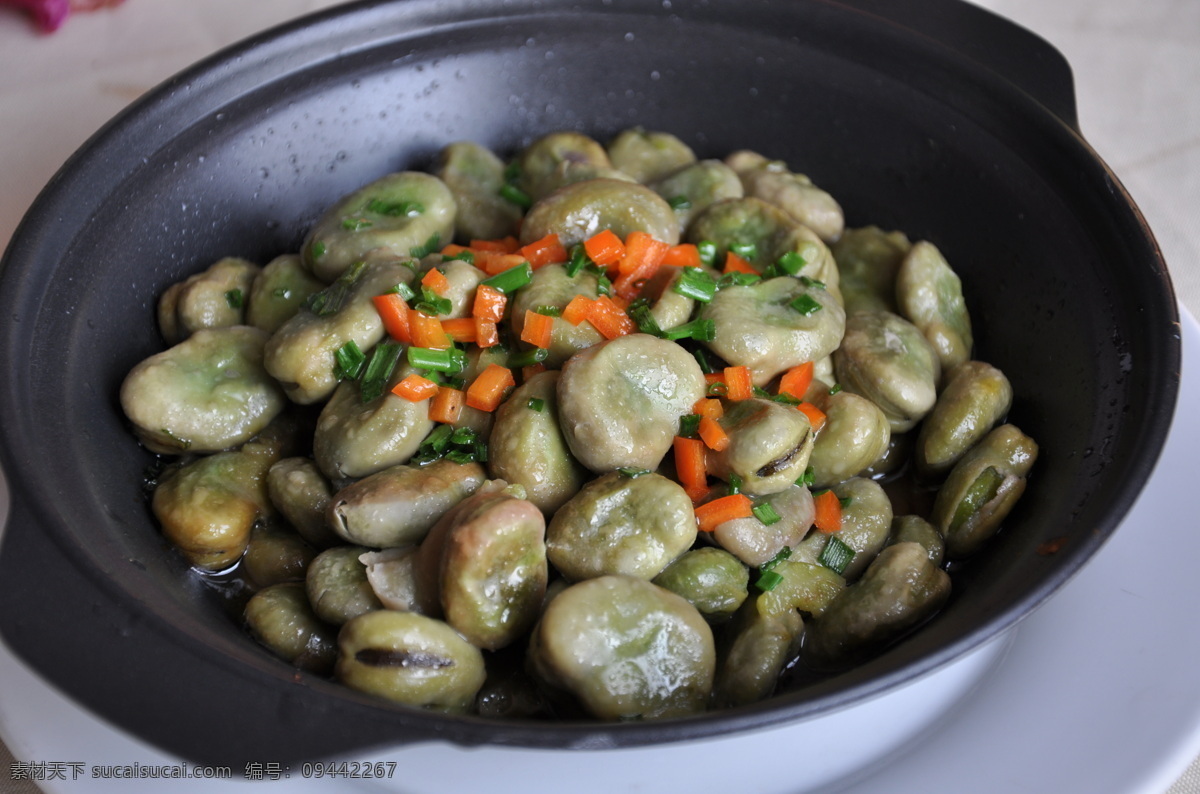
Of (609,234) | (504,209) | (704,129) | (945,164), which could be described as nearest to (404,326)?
(609,234)

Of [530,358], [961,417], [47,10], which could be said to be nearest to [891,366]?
[961,417]

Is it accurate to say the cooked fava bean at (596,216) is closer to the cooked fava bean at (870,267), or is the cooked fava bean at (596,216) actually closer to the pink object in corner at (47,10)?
the cooked fava bean at (870,267)

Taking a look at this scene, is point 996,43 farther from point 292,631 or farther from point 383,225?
point 292,631

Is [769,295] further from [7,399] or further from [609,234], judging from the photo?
[7,399]

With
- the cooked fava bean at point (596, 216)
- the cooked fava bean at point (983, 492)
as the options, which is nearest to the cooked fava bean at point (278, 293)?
the cooked fava bean at point (596, 216)

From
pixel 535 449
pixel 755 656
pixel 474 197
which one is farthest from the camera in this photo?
pixel 474 197

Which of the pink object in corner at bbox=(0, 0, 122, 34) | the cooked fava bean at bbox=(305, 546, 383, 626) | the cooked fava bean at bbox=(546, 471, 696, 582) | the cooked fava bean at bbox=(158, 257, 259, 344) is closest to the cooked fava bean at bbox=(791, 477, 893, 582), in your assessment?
the cooked fava bean at bbox=(546, 471, 696, 582)

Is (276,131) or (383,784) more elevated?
(276,131)
